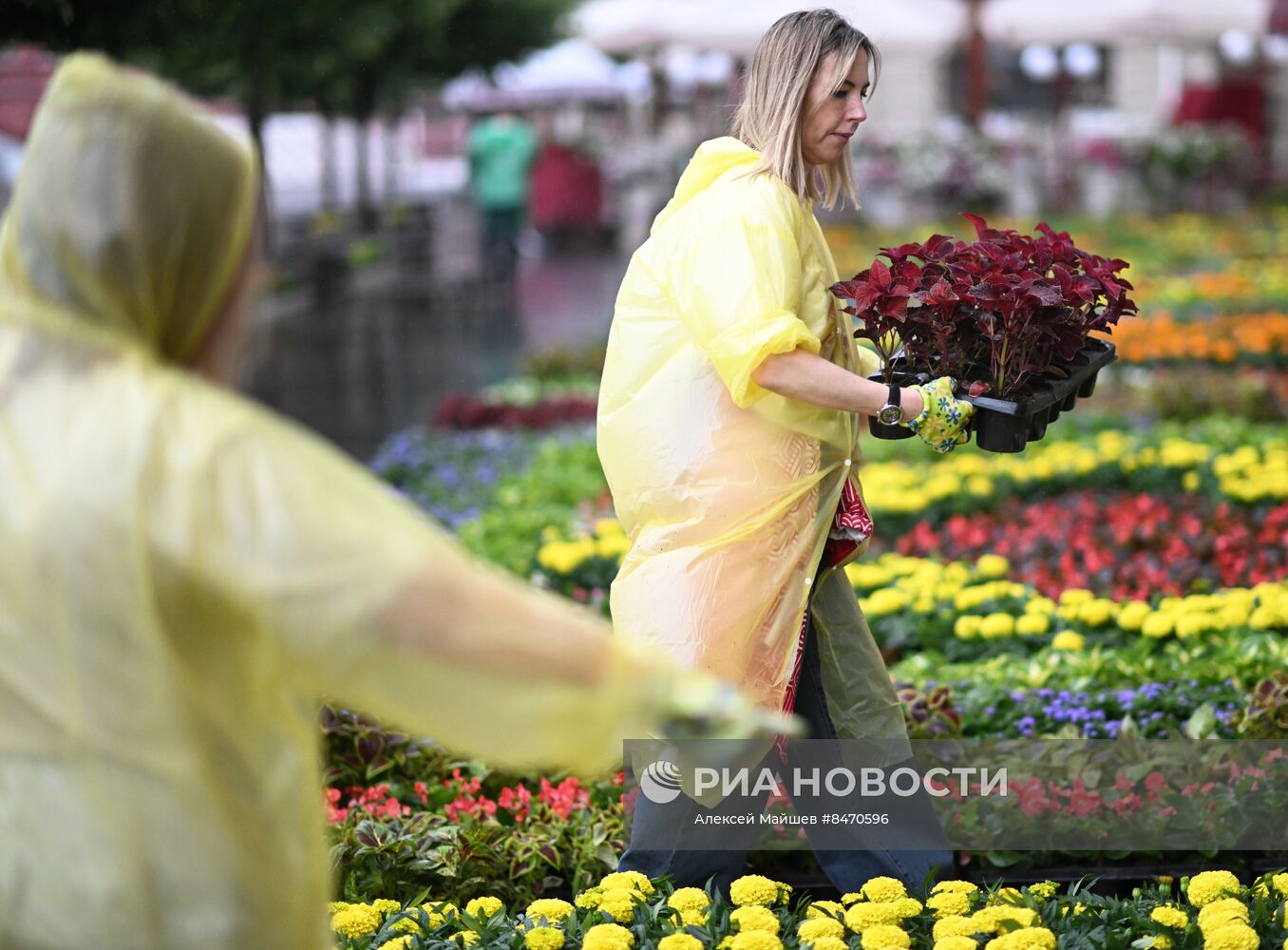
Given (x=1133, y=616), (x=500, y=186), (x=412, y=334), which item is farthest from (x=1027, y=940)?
(x=500, y=186)

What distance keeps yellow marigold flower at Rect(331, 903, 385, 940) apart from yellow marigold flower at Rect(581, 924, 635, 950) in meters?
0.40

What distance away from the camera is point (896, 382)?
312 cm

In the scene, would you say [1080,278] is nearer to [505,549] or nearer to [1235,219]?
[505,549]

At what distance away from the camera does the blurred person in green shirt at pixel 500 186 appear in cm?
1839

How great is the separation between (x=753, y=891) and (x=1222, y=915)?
80 cm

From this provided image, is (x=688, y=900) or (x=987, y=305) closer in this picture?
(x=688, y=900)

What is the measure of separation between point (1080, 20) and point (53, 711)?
21.9 metres

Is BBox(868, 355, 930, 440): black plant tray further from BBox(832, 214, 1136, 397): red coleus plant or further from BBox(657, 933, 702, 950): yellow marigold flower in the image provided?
BBox(657, 933, 702, 950): yellow marigold flower

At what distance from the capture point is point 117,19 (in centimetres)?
838

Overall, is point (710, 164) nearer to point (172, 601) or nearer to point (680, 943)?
point (680, 943)

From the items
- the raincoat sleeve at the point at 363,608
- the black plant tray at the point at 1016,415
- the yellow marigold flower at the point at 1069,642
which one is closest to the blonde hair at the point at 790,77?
the black plant tray at the point at 1016,415

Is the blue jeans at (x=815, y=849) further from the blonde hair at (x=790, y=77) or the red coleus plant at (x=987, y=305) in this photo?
the blonde hair at (x=790, y=77)

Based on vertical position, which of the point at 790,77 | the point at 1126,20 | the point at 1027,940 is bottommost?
the point at 1027,940

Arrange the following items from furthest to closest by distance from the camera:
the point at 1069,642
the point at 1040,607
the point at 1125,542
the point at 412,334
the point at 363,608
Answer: the point at 412,334
the point at 1125,542
the point at 1040,607
the point at 1069,642
the point at 363,608
